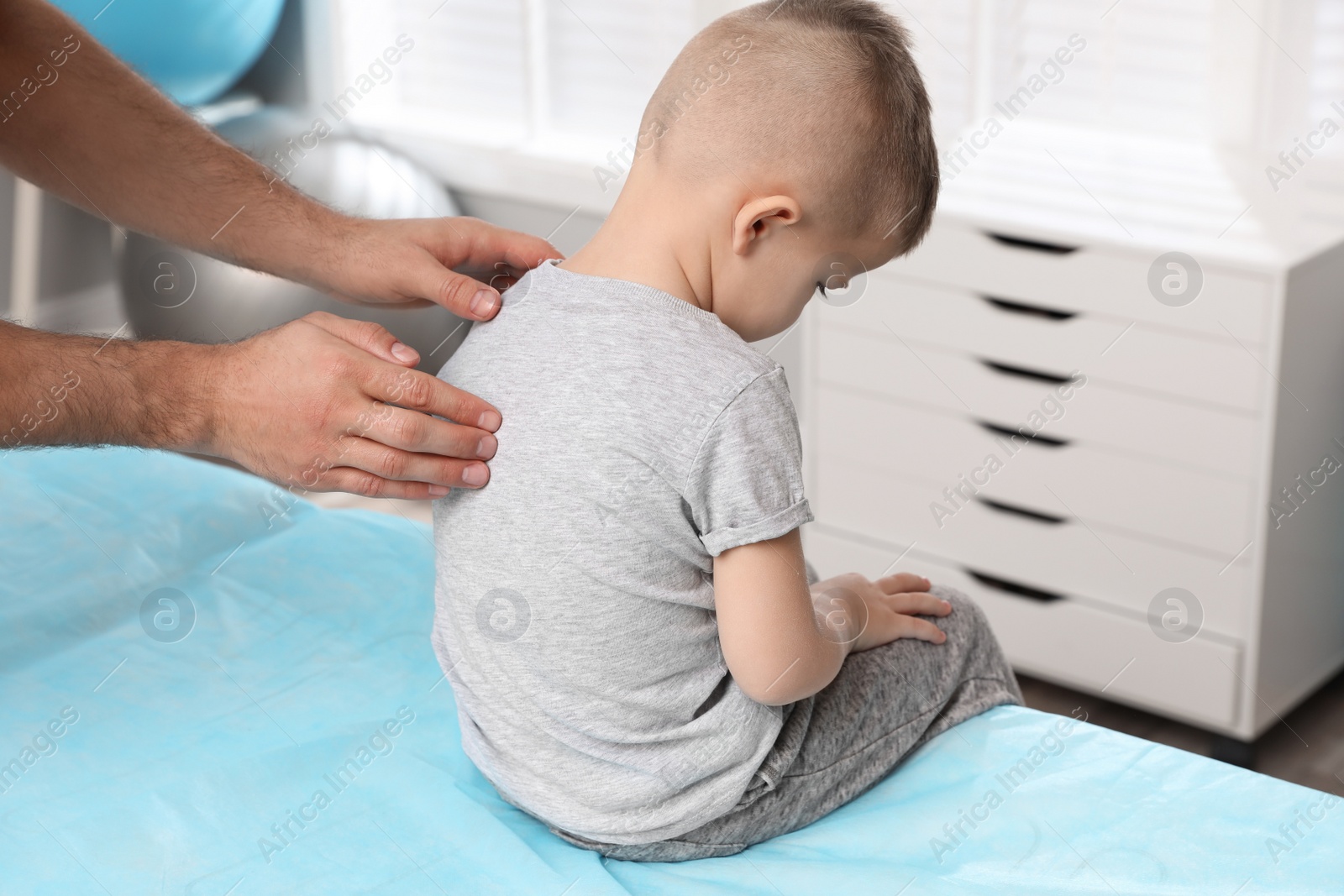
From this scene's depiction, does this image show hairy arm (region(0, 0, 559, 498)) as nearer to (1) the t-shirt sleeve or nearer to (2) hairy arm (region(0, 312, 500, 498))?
(2) hairy arm (region(0, 312, 500, 498))

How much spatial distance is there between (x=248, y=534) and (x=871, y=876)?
2.86 feet

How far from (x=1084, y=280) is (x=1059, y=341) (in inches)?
4.0

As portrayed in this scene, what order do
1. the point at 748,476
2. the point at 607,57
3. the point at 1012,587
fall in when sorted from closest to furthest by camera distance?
the point at 748,476 → the point at 1012,587 → the point at 607,57

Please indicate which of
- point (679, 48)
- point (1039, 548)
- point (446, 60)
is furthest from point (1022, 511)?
point (446, 60)

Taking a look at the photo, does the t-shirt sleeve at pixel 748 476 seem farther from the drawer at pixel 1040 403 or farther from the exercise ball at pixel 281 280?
the exercise ball at pixel 281 280

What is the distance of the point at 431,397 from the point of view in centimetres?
95

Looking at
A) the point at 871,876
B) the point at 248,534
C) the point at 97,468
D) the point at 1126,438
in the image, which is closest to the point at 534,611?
the point at 871,876

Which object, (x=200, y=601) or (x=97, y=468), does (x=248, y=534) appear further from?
(x=97, y=468)

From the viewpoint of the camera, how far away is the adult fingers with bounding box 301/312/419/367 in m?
1.02

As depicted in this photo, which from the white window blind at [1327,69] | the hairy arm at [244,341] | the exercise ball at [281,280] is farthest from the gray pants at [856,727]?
the exercise ball at [281,280]

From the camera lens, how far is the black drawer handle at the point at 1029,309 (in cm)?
197

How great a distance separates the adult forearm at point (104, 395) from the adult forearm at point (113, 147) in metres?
0.29

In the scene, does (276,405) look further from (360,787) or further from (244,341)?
(360,787)

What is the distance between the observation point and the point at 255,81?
3.35 metres
